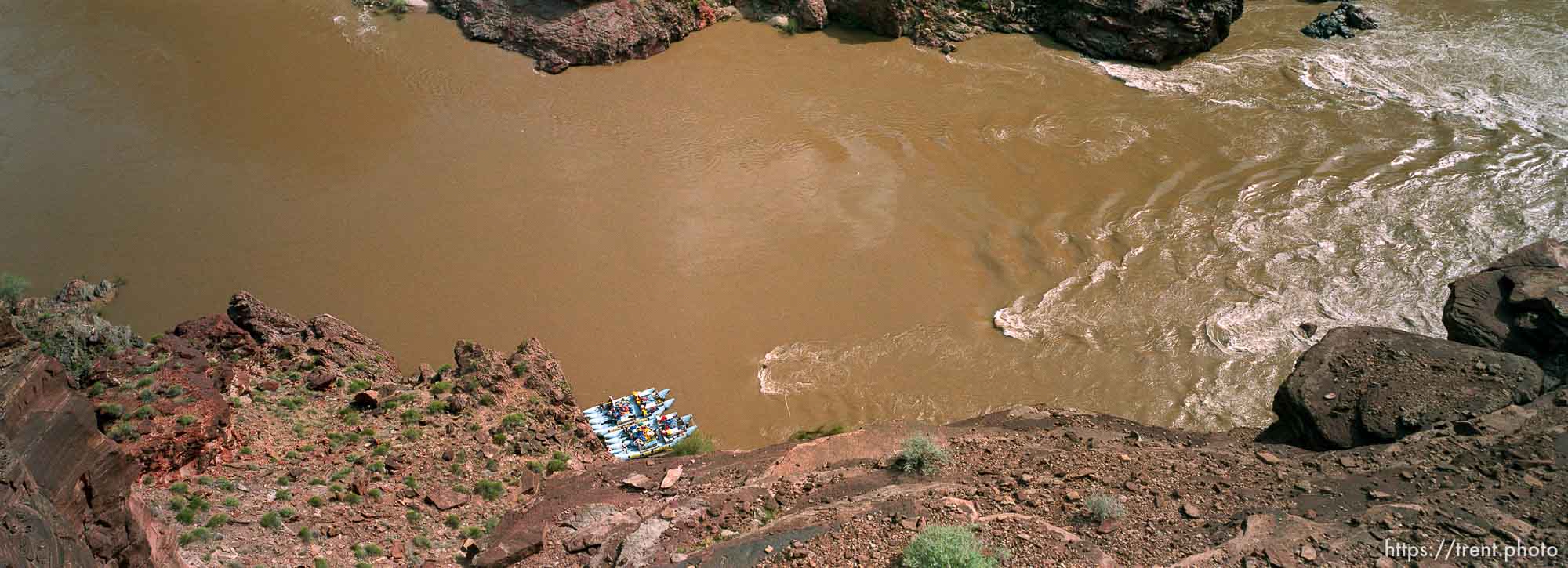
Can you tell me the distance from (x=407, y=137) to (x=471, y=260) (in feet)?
13.5

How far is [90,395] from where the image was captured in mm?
8203

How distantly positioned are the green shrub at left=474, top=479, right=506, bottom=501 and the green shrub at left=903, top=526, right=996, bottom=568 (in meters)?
4.31

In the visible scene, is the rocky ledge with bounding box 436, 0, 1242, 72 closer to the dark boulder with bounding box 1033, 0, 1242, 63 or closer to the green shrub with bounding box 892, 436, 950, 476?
the dark boulder with bounding box 1033, 0, 1242, 63

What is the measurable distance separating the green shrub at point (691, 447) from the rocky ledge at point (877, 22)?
10.5 m

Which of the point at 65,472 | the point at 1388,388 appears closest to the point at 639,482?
the point at 65,472

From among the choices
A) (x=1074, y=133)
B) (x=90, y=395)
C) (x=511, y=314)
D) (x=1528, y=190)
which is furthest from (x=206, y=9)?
(x=1528, y=190)

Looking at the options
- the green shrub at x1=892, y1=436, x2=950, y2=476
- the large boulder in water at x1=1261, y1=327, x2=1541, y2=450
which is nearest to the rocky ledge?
the large boulder in water at x1=1261, y1=327, x2=1541, y2=450

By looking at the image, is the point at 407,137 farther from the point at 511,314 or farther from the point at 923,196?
the point at 923,196

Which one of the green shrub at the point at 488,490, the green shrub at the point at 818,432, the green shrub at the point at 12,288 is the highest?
the green shrub at the point at 488,490

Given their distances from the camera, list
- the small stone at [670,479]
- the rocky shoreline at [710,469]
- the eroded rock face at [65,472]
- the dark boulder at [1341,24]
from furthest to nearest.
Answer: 1. the dark boulder at [1341,24]
2. the small stone at [670,479]
3. the rocky shoreline at [710,469]
4. the eroded rock face at [65,472]

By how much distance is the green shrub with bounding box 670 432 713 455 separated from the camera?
9.86m

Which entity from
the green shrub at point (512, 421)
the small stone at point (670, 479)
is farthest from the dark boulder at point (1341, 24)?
the green shrub at point (512, 421)

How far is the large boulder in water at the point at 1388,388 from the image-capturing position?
24.3ft

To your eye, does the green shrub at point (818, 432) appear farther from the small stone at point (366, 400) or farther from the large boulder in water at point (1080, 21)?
the large boulder in water at point (1080, 21)
